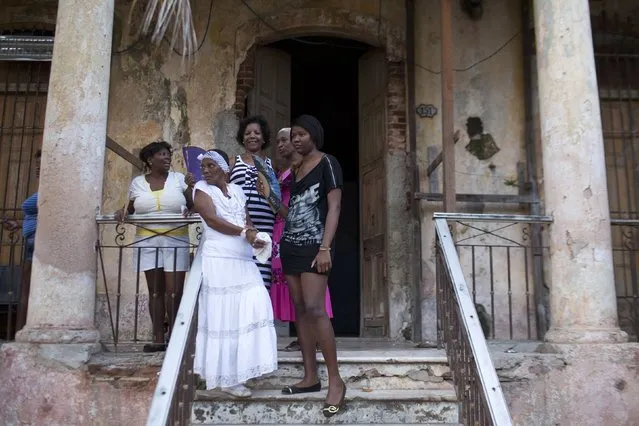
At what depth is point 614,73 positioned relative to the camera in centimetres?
844

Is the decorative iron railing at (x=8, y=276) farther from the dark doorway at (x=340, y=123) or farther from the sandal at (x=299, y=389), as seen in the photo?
the dark doorway at (x=340, y=123)

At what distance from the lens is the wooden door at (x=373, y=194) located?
8078 millimetres

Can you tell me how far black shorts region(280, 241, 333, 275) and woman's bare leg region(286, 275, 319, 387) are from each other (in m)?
0.07

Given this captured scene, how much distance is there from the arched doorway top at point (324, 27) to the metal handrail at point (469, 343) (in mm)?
3528

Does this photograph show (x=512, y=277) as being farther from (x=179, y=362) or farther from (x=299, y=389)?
(x=179, y=362)

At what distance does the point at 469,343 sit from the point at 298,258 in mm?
1160

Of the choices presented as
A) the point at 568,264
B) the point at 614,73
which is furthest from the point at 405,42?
the point at 568,264

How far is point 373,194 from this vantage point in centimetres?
837

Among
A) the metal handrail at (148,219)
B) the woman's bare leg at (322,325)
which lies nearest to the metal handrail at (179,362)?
the woman's bare leg at (322,325)

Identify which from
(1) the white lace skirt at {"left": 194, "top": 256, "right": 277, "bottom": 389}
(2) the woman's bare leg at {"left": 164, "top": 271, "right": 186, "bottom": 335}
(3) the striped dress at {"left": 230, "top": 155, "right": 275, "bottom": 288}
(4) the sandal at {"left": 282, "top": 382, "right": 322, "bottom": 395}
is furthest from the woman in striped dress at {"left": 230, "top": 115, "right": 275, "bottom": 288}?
(2) the woman's bare leg at {"left": 164, "top": 271, "right": 186, "bottom": 335}

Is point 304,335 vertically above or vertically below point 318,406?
above

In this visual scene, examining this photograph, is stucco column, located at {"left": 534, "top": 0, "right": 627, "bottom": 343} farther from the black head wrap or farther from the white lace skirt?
the white lace skirt

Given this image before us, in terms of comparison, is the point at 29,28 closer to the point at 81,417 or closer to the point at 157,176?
the point at 157,176

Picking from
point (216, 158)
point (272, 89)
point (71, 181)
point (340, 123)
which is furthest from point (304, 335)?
point (340, 123)
